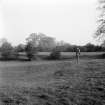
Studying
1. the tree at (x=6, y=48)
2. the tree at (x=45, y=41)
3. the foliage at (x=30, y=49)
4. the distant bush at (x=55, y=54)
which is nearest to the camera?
the tree at (x=6, y=48)

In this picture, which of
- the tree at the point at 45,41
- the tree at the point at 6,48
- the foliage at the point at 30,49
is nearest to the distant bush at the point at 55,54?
the foliage at the point at 30,49

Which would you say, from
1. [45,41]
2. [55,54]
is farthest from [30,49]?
[45,41]

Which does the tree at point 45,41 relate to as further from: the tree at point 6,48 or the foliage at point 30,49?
the tree at point 6,48

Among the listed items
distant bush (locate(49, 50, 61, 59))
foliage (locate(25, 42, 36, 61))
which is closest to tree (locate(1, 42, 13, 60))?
foliage (locate(25, 42, 36, 61))

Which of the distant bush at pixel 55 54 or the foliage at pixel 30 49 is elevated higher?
the foliage at pixel 30 49

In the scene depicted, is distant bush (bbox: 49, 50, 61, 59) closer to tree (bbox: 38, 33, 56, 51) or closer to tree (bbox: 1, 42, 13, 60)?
tree (bbox: 38, 33, 56, 51)

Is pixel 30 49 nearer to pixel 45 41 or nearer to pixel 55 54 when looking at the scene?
pixel 55 54

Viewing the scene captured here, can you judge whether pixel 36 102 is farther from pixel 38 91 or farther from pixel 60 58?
pixel 60 58

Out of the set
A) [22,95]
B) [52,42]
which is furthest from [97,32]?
[22,95]

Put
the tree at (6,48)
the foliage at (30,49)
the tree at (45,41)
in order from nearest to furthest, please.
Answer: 1. the tree at (6,48)
2. the tree at (45,41)
3. the foliage at (30,49)

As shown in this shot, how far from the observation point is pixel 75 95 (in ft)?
17.3

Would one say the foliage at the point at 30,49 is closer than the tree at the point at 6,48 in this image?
No

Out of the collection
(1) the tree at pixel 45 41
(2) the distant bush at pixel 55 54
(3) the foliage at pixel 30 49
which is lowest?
(2) the distant bush at pixel 55 54

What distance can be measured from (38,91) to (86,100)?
1810mm
